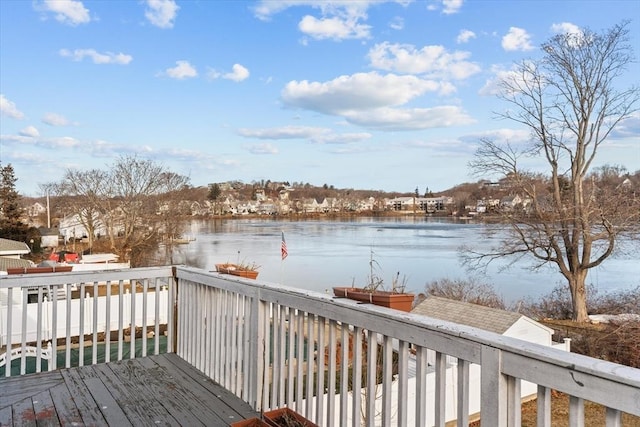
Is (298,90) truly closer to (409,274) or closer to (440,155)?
(409,274)

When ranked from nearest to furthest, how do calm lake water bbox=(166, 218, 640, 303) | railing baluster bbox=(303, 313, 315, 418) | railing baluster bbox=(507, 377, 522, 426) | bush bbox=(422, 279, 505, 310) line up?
railing baluster bbox=(507, 377, 522, 426) < railing baluster bbox=(303, 313, 315, 418) < bush bbox=(422, 279, 505, 310) < calm lake water bbox=(166, 218, 640, 303)

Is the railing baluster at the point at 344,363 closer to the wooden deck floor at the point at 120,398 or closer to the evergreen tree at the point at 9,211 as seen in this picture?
the wooden deck floor at the point at 120,398

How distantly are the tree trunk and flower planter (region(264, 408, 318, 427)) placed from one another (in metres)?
14.4

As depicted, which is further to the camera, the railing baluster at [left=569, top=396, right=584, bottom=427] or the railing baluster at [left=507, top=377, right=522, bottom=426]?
the railing baluster at [left=507, top=377, right=522, bottom=426]

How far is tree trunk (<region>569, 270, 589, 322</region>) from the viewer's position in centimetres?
1409

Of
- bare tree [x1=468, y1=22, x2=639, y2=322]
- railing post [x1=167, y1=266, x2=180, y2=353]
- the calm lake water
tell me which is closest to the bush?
the calm lake water

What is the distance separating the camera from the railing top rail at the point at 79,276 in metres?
3.05

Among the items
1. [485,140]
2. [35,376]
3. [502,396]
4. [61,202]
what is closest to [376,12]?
[485,140]

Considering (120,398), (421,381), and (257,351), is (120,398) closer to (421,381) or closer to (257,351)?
(257,351)

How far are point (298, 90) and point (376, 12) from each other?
4.31 metres

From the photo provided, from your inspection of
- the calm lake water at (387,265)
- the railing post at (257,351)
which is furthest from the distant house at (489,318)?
the railing post at (257,351)

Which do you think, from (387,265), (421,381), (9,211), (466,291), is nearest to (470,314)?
(466,291)

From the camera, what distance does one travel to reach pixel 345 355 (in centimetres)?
192

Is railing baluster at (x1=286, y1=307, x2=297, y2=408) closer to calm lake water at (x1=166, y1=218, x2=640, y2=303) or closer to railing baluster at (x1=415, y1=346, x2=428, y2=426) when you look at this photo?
railing baluster at (x1=415, y1=346, x2=428, y2=426)
